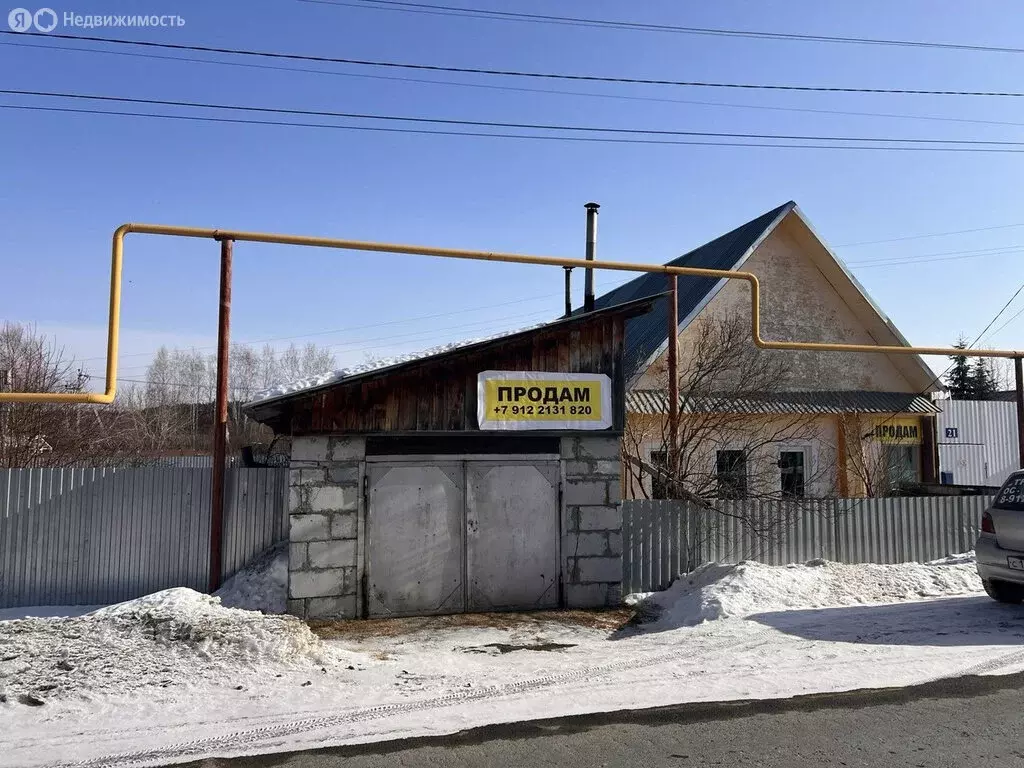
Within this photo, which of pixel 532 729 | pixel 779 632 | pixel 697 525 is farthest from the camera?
pixel 697 525

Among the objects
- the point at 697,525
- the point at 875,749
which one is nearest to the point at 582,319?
the point at 697,525

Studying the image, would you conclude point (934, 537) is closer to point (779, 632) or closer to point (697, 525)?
point (697, 525)

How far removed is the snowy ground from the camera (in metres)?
5.30

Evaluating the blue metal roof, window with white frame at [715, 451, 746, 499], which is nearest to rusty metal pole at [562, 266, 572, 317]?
the blue metal roof

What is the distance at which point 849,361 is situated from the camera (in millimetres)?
19109

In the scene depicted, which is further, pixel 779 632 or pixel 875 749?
pixel 779 632

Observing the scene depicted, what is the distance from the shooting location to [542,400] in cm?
948

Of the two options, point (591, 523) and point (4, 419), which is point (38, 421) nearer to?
point (4, 419)

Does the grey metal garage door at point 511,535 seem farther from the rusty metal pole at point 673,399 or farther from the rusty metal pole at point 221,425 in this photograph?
the rusty metal pole at point 221,425

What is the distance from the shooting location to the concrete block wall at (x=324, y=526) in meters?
8.65

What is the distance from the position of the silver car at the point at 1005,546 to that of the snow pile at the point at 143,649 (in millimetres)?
7627

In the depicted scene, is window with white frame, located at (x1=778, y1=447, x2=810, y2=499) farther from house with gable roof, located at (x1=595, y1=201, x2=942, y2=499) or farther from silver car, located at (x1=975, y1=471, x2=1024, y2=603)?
silver car, located at (x1=975, y1=471, x2=1024, y2=603)

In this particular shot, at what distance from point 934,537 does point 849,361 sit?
26.7 ft

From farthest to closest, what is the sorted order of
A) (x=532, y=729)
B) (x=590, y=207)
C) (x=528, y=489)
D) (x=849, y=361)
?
(x=849, y=361)
(x=590, y=207)
(x=528, y=489)
(x=532, y=729)
